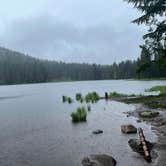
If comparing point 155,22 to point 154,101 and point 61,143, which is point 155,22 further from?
point 154,101

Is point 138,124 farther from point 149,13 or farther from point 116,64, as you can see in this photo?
point 116,64

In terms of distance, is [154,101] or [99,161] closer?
[99,161]

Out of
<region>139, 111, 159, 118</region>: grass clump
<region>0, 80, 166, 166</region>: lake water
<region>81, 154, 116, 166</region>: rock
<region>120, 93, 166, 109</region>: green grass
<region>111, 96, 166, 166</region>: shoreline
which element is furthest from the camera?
<region>120, 93, 166, 109</region>: green grass

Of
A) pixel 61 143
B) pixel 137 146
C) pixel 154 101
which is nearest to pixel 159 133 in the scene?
pixel 137 146

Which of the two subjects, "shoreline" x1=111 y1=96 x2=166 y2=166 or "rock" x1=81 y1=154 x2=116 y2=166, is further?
"shoreline" x1=111 y1=96 x2=166 y2=166

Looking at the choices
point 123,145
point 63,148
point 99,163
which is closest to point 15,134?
point 63,148

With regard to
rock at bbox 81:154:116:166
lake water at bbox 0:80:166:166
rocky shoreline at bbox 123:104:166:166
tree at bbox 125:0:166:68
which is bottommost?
lake water at bbox 0:80:166:166

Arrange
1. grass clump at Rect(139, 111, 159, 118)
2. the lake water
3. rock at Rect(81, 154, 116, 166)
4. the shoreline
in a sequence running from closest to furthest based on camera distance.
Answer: rock at Rect(81, 154, 116, 166), the shoreline, the lake water, grass clump at Rect(139, 111, 159, 118)

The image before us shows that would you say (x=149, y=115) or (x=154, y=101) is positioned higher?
(x=154, y=101)

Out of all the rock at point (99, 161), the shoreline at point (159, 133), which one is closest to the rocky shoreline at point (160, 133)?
the shoreline at point (159, 133)

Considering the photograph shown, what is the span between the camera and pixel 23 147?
17844 mm

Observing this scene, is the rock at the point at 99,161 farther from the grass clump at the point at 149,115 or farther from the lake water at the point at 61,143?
the grass clump at the point at 149,115

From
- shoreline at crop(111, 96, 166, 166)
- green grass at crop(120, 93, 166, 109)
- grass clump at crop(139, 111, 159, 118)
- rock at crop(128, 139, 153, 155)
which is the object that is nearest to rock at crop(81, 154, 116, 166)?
shoreline at crop(111, 96, 166, 166)

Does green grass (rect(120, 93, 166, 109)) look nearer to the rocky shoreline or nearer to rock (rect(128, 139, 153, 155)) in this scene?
the rocky shoreline
